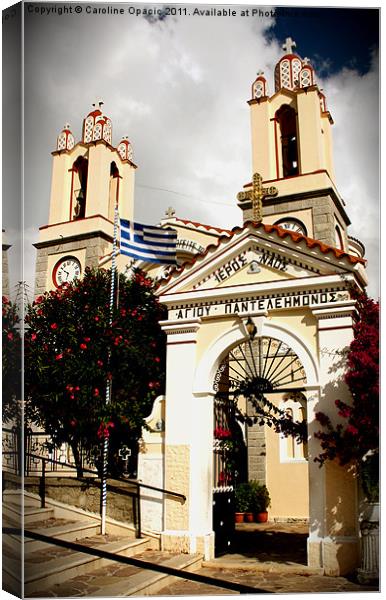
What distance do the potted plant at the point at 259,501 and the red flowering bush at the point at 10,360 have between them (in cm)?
982

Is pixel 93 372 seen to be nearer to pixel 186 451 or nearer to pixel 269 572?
pixel 186 451

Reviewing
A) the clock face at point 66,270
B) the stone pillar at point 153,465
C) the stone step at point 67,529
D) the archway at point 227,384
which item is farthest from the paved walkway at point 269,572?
the clock face at point 66,270

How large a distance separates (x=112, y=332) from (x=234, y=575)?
432cm

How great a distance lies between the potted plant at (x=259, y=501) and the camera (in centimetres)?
1561

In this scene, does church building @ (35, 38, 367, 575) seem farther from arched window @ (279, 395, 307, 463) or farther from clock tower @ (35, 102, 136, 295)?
arched window @ (279, 395, 307, 463)

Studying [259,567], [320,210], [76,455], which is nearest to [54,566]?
[259,567]

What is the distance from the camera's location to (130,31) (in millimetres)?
8141

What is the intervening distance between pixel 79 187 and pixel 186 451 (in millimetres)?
7241

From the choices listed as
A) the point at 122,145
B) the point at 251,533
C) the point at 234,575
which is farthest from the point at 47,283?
the point at 234,575

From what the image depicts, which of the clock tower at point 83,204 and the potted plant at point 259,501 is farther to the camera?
the potted plant at point 259,501

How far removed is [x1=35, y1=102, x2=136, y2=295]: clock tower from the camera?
13430 millimetres

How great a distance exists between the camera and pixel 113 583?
7758 millimetres

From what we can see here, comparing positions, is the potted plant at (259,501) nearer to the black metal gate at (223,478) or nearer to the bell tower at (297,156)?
the black metal gate at (223,478)

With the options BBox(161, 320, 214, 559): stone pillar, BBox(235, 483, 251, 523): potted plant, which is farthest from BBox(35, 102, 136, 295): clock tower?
BBox(235, 483, 251, 523): potted plant
